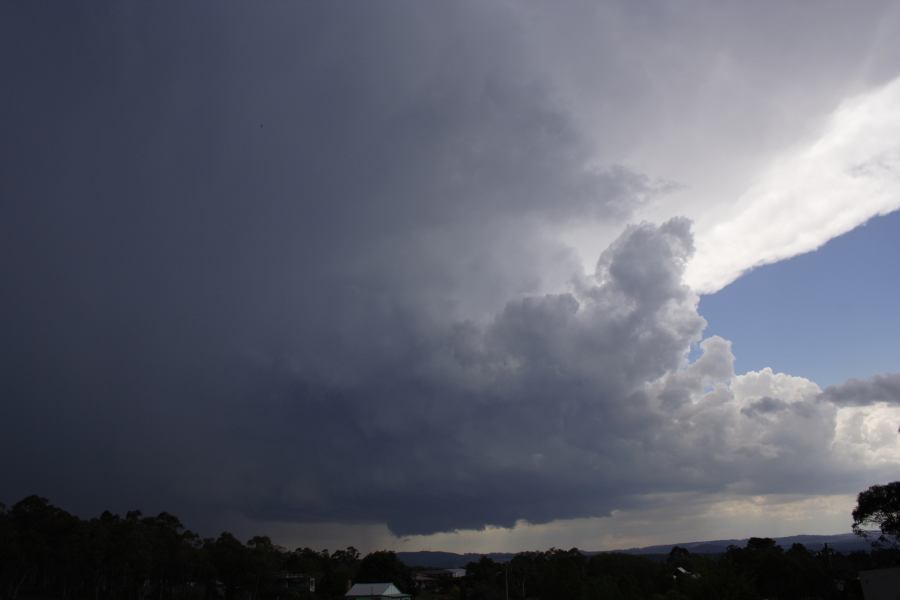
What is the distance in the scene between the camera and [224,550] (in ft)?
417

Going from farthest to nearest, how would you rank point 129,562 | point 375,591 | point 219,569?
point 375,591, point 219,569, point 129,562

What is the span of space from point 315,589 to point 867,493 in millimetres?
122156

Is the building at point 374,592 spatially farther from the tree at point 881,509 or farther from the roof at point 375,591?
the tree at point 881,509

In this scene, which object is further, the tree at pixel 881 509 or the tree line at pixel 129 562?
the tree line at pixel 129 562

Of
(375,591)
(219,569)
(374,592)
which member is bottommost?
(374,592)

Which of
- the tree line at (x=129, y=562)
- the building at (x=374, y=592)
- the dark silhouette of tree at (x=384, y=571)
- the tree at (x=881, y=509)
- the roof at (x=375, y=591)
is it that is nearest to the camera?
the tree at (x=881, y=509)

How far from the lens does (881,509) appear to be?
7381cm

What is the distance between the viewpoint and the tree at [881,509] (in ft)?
238

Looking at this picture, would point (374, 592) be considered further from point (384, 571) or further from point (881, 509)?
point (881, 509)

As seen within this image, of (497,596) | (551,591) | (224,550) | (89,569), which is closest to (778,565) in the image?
(551,591)

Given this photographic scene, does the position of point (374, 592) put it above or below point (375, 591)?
below

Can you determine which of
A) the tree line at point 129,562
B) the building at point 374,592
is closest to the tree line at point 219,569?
the tree line at point 129,562

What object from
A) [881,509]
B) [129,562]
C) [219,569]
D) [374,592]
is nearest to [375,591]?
[374,592]

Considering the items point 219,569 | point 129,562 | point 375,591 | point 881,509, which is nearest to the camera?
point 881,509
